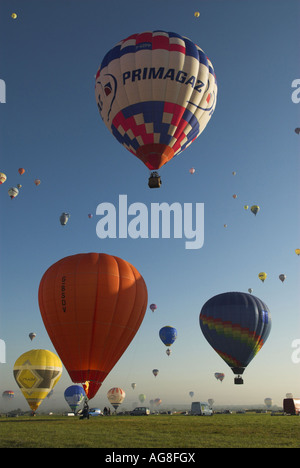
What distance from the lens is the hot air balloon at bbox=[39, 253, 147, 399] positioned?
20484 millimetres

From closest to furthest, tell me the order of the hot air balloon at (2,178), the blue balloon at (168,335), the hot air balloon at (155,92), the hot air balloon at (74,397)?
1. the hot air balloon at (155,92)
2. the hot air balloon at (2,178)
3. the blue balloon at (168,335)
4. the hot air balloon at (74,397)

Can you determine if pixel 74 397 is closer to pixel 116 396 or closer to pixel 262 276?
pixel 116 396

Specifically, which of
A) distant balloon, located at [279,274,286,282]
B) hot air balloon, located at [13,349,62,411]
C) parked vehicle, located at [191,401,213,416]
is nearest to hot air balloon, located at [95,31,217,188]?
hot air balloon, located at [13,349,62,411]

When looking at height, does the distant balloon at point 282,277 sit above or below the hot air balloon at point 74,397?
above

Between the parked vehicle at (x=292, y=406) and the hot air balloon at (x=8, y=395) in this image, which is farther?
the hot air balloon at (x=8, y=395)

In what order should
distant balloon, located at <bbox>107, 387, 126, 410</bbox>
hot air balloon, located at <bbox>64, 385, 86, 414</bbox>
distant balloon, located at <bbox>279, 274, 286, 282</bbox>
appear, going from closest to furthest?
1. distant balloon, located at <bbox>279, 274, 286, 282</bbox>
2. hot air balloon, located at <bbox>64, 385, 86, 414</bbox>
3. distant balloon, located at <bbox>107, 387, 126, 410</bbox>

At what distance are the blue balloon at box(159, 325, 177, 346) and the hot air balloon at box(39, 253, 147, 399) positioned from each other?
2539cm

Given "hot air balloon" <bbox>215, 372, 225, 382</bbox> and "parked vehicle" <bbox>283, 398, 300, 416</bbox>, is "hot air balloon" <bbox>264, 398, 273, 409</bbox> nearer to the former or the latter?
"hot air balloon" <bbox>215, 372, 225, 382</bbox>

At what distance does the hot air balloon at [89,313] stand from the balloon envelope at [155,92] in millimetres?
6316

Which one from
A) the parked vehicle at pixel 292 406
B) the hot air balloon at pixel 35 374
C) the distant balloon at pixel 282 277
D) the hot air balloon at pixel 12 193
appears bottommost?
the parked vehicle at pixel 292 406

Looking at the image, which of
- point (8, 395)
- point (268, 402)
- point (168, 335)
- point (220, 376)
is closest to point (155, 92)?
point (168, 335)

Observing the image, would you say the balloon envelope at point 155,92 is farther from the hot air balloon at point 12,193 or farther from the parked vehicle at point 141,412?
the parked vehicle at point 141,412

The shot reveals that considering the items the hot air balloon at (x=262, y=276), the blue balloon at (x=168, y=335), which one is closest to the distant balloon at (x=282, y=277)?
the hot air balloon at (x=262, y=276)

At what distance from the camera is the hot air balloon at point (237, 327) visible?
1314 inches
